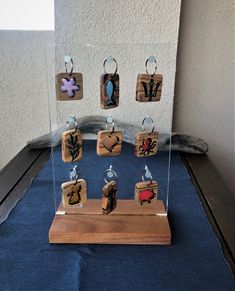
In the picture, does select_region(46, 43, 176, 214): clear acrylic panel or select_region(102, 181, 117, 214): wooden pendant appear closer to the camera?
select_region(102, 181, 117, 214): wooden pendant

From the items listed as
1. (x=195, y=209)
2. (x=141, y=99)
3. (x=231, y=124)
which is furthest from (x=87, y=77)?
(x=231, y=124)

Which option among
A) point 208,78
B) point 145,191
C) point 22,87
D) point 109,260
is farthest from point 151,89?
point 22,87

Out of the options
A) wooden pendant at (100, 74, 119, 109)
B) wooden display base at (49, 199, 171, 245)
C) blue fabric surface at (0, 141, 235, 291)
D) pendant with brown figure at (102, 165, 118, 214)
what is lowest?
blue fabric surface at (0, 141, 235, 291)

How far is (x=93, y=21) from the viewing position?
116 centimetres

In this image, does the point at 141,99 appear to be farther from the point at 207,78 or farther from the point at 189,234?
the point at 207,78

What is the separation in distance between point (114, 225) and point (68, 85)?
0.29 m

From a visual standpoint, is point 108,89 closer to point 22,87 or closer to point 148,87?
point 148,87

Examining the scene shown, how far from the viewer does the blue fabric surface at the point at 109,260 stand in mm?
501

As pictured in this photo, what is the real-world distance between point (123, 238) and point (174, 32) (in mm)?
862

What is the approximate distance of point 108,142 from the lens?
631 mm

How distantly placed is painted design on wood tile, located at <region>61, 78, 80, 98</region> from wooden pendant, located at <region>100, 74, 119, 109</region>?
51mm

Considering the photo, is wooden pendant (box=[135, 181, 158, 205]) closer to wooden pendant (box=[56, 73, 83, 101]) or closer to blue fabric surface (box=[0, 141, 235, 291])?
blue fabric surface (box=[0, 141, 235, 291])

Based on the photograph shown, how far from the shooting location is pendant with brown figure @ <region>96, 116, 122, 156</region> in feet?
2.05

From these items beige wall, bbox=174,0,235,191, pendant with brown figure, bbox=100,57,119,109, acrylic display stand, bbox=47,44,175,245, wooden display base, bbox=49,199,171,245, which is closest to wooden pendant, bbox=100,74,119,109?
pendant with brown figure, bbox=100,57,119,109
